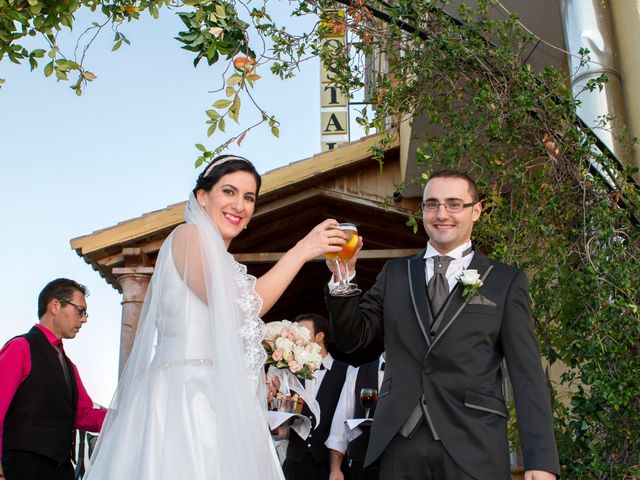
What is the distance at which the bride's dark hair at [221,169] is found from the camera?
3623 mm

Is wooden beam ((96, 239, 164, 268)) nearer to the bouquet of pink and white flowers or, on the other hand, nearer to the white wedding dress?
the bouquet of pink and white flowers

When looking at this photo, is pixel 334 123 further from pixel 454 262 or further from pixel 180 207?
pixel 454 262

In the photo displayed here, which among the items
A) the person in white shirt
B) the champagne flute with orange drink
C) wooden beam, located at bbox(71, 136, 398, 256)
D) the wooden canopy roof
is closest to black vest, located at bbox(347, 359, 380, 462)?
the person in white shirt

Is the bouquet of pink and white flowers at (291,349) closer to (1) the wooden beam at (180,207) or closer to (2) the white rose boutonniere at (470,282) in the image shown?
(2) the white rose boutonniere at (470,282)

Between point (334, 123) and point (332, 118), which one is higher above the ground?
point (332, 118)

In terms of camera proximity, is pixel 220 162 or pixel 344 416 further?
pixel 344 416

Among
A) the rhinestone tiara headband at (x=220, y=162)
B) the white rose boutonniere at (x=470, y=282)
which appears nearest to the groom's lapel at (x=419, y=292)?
the white rose boutonniere at (x=470, y=282)

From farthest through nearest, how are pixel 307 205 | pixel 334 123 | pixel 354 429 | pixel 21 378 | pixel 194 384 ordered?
pixel 334 123
pixel 307 205
pixel 354 429
pixel 21 378
pixel 194 384

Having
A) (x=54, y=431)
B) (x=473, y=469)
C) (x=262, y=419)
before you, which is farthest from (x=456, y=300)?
(x=54, y=431)

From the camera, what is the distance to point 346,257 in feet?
11.1

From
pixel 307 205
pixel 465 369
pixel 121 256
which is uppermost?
pixel 307 205

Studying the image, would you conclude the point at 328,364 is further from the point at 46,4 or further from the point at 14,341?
the point at 46,4

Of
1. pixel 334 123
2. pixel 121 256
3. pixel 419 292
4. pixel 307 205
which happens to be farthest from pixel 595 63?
pixel 334 123

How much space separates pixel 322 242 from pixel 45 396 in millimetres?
3054
